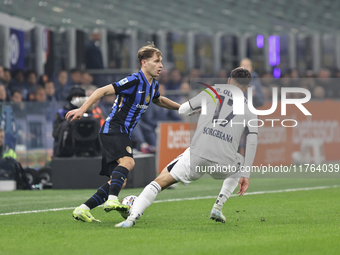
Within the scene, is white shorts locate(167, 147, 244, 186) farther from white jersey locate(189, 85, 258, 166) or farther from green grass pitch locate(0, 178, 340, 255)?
green grass pitch locate(0, 178, 340, 255)

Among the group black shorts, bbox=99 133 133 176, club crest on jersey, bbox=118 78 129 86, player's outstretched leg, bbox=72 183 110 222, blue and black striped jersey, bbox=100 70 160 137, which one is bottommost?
player's outstretched leg, bbox=72 183 110 222

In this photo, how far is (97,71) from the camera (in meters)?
19.6

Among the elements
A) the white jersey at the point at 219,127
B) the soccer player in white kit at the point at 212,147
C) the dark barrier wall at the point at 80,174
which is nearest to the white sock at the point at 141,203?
the soccer player in white kit at the point at 212,147

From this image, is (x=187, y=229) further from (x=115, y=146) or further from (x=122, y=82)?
(x=122, y=82)

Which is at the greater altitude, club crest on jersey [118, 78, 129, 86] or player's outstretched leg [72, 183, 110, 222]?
club crest on jersey [118, 78, 129, 86]

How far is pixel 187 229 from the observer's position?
613 cm

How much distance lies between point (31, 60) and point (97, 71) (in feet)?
8.55

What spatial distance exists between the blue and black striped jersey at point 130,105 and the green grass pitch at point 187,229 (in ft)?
3.33

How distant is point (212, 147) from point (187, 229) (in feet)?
2.73

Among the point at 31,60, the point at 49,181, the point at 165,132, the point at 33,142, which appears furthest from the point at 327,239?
the point at 31,60

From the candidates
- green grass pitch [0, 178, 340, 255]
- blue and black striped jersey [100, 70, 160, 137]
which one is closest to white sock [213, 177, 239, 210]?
green grass pitch [0, 178, 340, 255]

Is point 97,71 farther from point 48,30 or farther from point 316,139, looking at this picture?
point 316,139

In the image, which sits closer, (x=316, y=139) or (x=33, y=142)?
(x=33, y=142)

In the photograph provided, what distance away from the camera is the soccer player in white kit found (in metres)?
6.12
